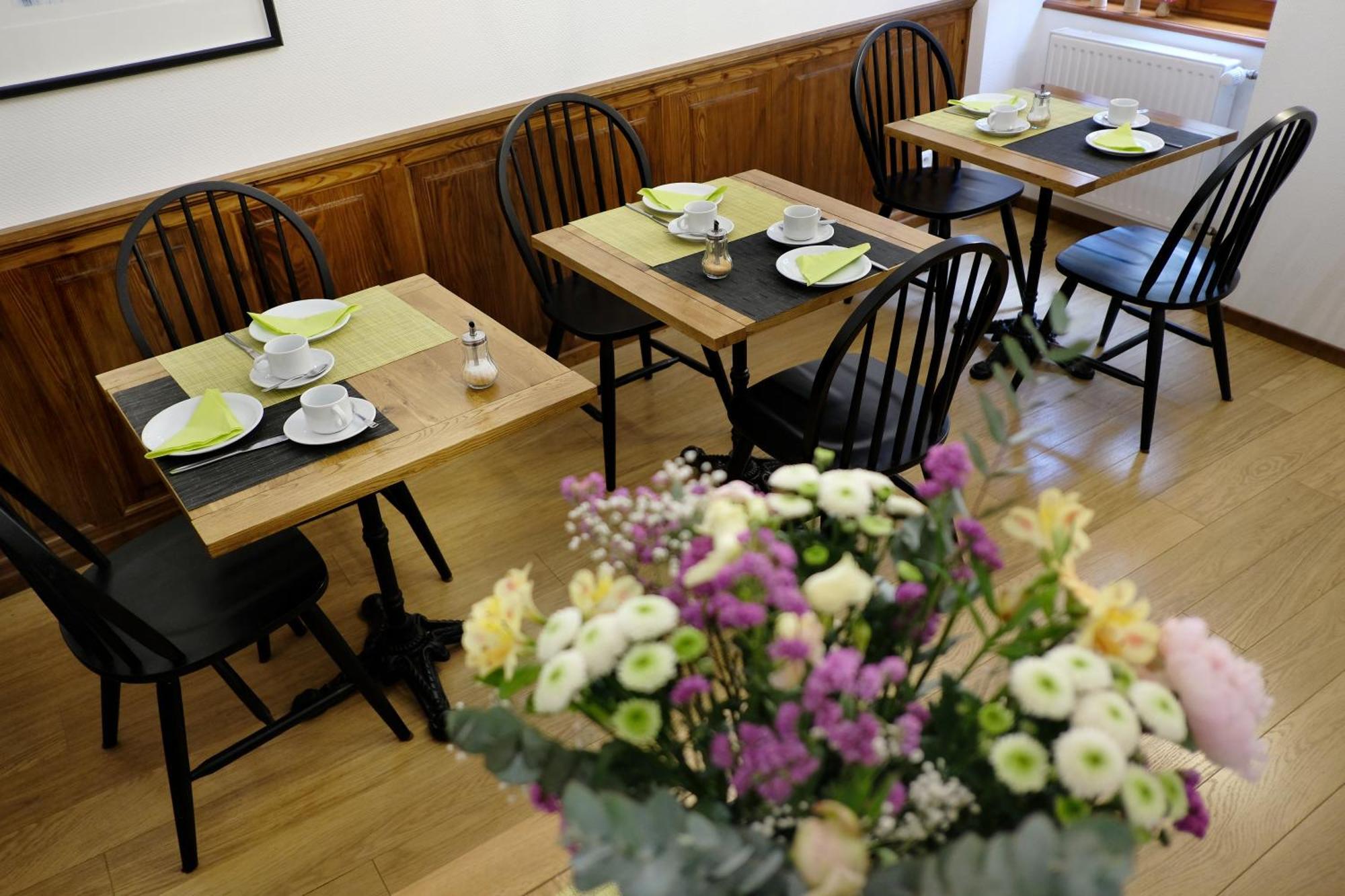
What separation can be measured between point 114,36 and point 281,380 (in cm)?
96

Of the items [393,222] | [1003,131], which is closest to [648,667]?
[393,222]

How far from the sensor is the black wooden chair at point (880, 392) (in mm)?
1820

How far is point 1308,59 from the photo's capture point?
9.46 ft

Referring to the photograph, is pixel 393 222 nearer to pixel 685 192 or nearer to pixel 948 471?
pixel 685 192

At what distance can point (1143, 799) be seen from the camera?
65 centimetres

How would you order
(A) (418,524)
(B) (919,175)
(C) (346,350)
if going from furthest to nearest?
(B) (919,175) → (A) (418,524) → (C) (346,350)

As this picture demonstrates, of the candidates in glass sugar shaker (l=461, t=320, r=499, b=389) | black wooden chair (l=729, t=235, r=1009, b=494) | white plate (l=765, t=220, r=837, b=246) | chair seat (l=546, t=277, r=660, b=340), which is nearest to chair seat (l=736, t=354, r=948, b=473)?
black wooden chair (l=729, t=235, r=1009, b=494)

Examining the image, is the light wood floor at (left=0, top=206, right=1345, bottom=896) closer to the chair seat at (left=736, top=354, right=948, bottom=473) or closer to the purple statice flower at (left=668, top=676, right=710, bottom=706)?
the chair seat at (left=736, top=354, right=948, bottom=473)

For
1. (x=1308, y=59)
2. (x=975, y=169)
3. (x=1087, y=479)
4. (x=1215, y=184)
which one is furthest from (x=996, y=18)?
(x=1087, y=479)

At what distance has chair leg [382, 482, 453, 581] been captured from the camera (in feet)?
7.23

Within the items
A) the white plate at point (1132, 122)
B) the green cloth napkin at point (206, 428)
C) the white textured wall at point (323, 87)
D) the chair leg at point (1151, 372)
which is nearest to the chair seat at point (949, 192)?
the white plate at point (1132, 122)

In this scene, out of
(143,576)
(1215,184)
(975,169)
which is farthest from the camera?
(975,169)

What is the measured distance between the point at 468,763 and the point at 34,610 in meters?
1.19

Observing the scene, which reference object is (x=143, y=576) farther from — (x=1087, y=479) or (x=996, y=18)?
(x=996, y=18)
